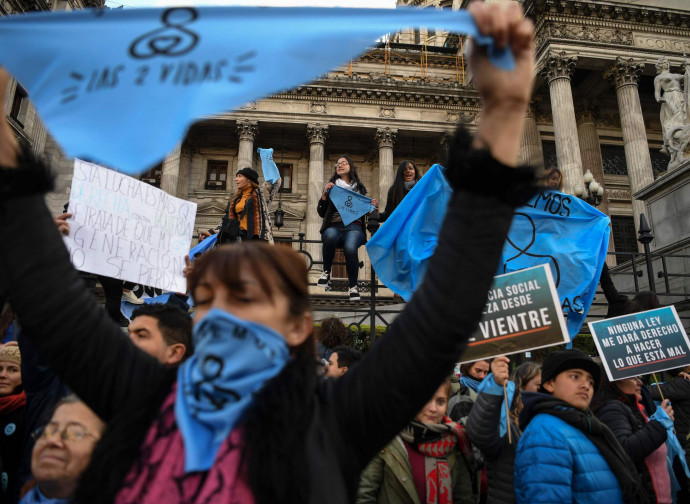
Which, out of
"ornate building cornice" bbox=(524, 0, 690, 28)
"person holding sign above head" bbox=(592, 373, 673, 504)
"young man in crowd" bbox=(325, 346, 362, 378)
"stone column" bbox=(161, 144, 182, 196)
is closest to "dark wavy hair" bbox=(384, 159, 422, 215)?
"young man in crowd" bbox=(325, 346, 362, 378)

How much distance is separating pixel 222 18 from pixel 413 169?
21.1ft

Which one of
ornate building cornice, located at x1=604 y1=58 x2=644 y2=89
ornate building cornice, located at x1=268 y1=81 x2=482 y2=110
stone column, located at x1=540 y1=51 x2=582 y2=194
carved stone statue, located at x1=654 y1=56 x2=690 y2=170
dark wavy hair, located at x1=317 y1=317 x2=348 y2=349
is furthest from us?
ornate building cornice, located at x1=268 y1=81 x2=482 y2=110

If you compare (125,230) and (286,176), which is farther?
(286,176)

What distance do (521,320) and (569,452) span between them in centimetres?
90

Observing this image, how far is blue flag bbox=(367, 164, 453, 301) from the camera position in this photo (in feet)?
17.4

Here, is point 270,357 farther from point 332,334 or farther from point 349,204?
point 349,204

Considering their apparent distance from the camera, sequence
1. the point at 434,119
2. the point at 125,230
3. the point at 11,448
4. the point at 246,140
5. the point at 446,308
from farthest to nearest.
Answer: the point at 434,119, the point at 246,140, the point at 125,230, the point at 11,448, the point at 446,308

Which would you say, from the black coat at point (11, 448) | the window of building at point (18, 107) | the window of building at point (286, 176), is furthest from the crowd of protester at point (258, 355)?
the window of building at point (286, 176)

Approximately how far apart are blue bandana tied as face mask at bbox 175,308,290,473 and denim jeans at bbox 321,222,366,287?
619 cm

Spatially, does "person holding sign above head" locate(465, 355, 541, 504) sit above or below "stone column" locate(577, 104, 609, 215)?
below

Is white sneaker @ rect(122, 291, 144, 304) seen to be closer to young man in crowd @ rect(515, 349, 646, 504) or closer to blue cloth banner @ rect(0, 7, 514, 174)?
young man in crowd @ rect(515, 349, 646, 504)

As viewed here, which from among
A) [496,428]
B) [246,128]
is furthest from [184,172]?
[496,428]

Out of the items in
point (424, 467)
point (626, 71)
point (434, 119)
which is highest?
point (434, 119)

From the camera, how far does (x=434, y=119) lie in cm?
2877
